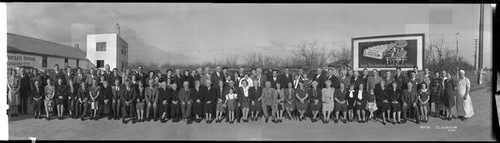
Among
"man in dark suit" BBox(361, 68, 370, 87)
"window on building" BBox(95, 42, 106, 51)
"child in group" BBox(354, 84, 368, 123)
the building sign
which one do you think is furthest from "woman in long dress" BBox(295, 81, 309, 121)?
the building sign

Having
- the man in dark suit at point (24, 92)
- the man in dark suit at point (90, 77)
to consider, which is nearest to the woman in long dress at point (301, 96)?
the man in dark suit at point (90, 77)

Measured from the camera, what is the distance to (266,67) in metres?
4.19

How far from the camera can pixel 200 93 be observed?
426cm

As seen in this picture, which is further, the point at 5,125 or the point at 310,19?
the point at 5,125

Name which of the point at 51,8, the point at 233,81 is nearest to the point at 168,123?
the point at 233,81

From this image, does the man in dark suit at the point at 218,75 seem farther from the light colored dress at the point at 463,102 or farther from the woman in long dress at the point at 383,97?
the light colored dress at the point at 463,102

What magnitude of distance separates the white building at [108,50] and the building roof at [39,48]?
0.53ft

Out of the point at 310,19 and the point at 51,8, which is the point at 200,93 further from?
the point at 51,8

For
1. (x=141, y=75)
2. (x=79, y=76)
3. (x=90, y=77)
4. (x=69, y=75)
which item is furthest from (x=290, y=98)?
(x=69, y=75)

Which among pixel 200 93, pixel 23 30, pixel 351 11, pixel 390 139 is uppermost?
pixel 351 11

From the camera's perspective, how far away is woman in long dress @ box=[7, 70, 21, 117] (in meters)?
4.39

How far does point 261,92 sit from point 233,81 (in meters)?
0.43

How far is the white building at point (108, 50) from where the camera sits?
4223mm

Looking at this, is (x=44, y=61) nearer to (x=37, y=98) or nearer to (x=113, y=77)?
(x=37, y=98)
